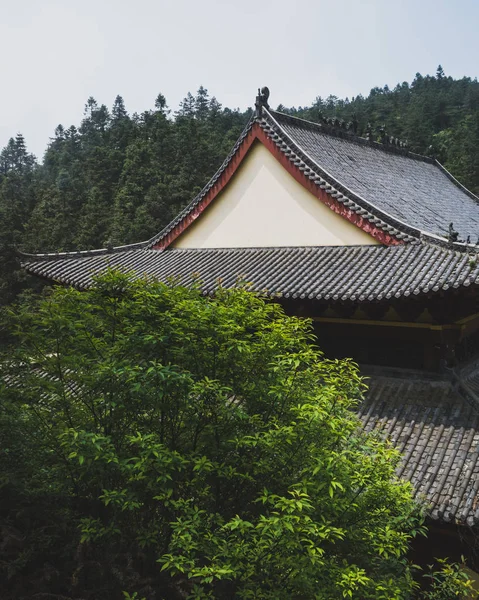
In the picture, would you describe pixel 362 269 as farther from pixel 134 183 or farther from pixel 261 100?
pixel 134 183

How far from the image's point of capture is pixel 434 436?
7.31 m

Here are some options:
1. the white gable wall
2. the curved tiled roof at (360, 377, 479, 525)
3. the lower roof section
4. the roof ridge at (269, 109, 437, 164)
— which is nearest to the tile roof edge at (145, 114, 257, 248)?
the white gable wall

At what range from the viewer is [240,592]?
3.98 m

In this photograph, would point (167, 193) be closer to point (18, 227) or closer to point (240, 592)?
point (18, 227)

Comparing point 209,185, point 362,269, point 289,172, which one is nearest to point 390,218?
point 362,269

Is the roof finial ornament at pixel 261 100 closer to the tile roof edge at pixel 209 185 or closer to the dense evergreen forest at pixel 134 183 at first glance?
the tile roof edge at pixel 209 185

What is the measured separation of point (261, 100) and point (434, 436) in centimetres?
786

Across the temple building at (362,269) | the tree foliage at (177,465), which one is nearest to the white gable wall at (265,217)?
the temple building at (362,269)

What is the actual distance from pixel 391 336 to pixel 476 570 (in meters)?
3.40

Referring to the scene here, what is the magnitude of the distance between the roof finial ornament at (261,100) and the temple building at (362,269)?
1.5 inches

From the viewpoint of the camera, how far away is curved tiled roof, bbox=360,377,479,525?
6418mm

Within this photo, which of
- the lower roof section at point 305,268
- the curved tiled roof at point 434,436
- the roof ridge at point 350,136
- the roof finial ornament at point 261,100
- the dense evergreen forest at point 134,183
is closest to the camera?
the curved tiled roof at point 434,436

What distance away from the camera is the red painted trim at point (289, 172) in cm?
930

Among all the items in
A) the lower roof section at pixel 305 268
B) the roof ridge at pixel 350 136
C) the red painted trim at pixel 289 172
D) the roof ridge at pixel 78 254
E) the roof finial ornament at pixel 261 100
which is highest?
the roof finial ornament at pixel 261 100
